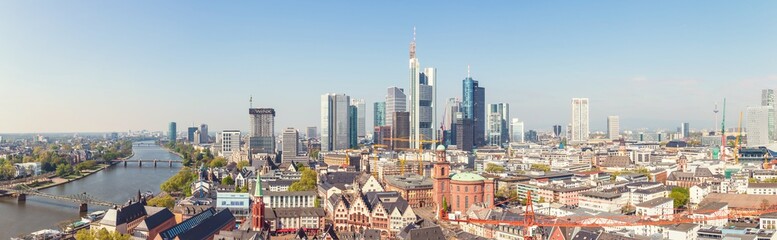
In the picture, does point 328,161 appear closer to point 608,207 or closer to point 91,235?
point 608,207

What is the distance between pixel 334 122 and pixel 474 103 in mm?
32051

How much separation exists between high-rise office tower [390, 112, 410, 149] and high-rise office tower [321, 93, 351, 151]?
9.99 metres

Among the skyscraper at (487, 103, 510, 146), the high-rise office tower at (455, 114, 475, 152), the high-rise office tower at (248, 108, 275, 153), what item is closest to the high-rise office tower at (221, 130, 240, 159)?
the high-rise office tower at (248, 108, 275, 153)

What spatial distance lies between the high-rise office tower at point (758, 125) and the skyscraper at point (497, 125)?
4967 cm

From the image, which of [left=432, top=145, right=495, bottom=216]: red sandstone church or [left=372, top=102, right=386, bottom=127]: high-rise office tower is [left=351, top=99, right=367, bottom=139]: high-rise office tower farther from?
[left=432, top=145, right=495, bottom=216]: red sandstone church

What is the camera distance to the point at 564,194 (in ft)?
135

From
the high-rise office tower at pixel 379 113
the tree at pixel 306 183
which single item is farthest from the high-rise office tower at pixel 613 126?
the tree at pixel 306 183

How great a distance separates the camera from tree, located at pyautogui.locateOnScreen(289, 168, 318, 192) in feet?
147

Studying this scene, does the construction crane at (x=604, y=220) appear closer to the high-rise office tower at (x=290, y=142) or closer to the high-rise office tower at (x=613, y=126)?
the high-rise office tower at (x=290, y=142)

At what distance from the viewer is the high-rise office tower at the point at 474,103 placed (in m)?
130

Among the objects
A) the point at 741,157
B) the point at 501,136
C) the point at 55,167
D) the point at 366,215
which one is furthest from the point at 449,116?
the point at 366,215

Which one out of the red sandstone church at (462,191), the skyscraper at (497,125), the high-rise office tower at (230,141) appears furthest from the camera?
the skyscraper at (497,125)

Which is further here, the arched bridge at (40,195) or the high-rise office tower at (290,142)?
the high-rise office tower at (290,142)

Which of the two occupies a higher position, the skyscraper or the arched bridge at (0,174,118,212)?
the skyscraper
